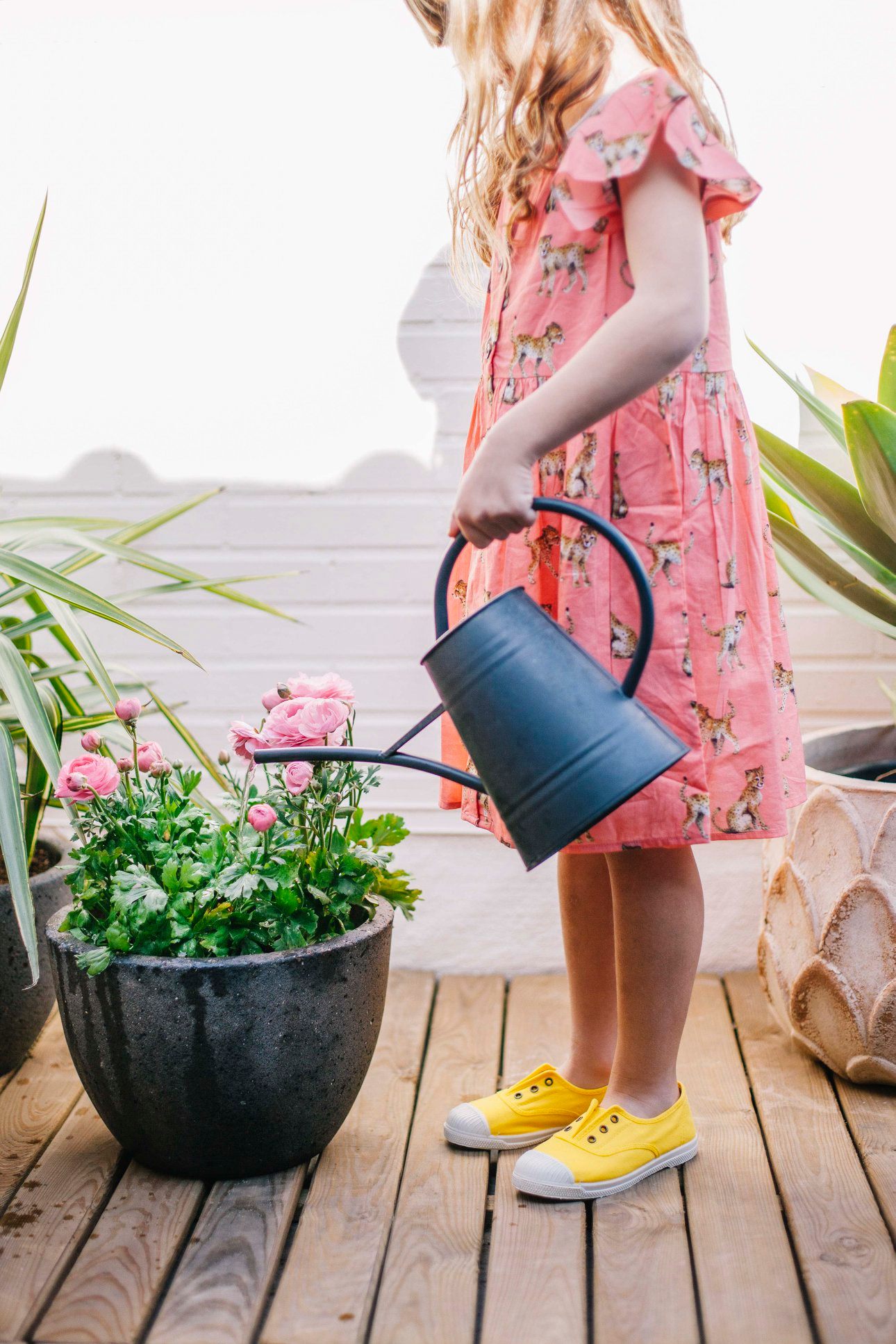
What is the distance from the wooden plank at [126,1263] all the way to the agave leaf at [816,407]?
47.3 inches

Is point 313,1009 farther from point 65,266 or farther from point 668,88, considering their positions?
point 65,266

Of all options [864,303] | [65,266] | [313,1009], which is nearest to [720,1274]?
[313,1009]

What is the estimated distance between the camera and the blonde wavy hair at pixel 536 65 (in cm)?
116

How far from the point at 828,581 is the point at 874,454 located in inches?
7.9

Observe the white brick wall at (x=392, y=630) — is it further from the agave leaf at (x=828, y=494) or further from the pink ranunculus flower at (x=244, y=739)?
the pink ranunculus flower at (x=244, y=739)

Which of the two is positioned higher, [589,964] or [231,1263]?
[589,964]

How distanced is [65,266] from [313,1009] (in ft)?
4.12

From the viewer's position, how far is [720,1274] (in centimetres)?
113

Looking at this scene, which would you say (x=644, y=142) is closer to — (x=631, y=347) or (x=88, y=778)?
(x=631, y=347)

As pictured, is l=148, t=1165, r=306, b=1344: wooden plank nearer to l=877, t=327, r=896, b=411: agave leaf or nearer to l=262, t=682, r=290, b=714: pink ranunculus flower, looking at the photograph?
l=262, t=682, r=290, b=714: pink ranunculus flower

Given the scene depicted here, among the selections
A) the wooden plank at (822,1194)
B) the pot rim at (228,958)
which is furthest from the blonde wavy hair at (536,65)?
the wooden plank at (822,1194)

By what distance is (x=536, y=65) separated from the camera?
3.90ft

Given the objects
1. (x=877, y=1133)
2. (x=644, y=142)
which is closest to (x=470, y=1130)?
(x=877, y=1133)

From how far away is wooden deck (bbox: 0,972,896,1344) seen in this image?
1.07m
